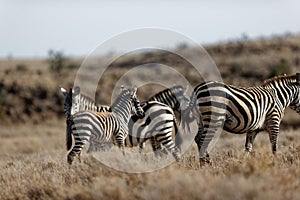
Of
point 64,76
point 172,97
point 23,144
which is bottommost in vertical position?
point 23,144

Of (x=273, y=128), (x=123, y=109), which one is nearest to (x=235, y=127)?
(x=273, y=128)

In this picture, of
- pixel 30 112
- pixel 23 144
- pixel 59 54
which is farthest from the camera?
pixel 59 54

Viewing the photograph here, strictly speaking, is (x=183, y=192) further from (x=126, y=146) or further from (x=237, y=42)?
(x=237, y=42)

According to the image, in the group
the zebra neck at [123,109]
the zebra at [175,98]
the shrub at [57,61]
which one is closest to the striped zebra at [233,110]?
the zebra neck at [123,109]

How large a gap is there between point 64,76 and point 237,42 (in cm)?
2611

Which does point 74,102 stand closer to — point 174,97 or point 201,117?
point 174,97

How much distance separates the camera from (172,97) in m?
15.2

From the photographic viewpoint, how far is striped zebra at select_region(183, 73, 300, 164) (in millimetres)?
11383

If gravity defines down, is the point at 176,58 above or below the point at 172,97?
above

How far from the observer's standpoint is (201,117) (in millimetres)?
11844

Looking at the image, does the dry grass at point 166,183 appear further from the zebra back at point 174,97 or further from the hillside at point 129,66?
the hillside at point 129,66

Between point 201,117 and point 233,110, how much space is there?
0.78 meters

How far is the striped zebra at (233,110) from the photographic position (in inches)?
448

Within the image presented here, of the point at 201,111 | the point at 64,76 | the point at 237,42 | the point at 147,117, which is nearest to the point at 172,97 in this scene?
the point at 147,117
